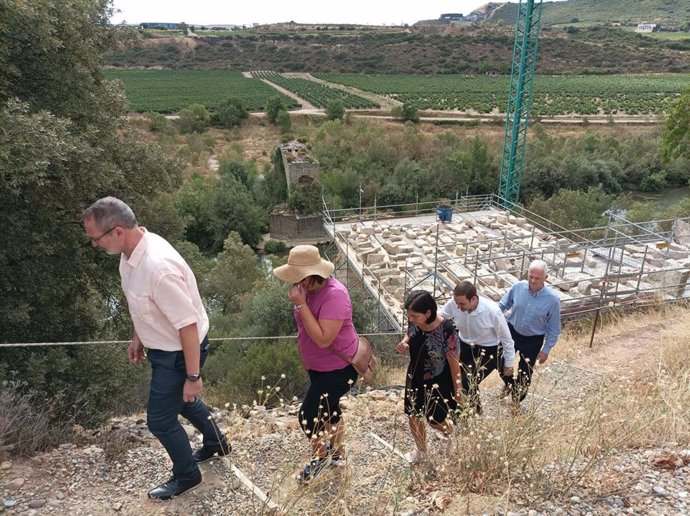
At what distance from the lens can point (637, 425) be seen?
11.9ft

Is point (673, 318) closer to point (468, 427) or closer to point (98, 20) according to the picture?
A: point (468, 427)

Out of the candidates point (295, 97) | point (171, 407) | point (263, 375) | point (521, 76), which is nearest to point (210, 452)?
point (171, 407)

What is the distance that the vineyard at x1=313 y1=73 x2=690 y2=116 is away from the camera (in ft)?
203

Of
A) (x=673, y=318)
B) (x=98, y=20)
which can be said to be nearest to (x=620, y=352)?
(x=673, y=318)

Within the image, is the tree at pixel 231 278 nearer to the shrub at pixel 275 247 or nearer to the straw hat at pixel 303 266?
the shrub at pixel 275 247

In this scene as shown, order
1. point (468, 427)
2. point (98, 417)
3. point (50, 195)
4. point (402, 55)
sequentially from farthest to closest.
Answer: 1. point (402, 55)
2. point (50, 195)
3. point (98, 417)
4. point (468, 427)

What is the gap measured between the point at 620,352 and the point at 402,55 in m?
107

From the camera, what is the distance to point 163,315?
9.64 ft

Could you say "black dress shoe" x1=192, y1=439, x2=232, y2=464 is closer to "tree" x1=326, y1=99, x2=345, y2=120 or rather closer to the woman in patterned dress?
the woman in patterned dress

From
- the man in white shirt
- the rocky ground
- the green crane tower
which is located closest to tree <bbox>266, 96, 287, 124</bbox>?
the green crane tower

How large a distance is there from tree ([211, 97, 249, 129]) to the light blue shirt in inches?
1968

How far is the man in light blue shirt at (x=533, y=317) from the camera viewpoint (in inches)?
191

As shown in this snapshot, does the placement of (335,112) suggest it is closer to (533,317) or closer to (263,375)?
(263,375)

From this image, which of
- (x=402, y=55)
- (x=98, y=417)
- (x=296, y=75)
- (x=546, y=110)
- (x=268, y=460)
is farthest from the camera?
(x=402, y=55)
